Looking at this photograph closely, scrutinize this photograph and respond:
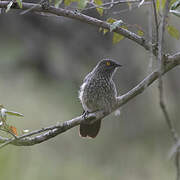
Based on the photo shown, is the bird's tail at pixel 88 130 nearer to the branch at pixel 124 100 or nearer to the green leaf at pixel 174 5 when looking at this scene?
the branch at pixel 124 100

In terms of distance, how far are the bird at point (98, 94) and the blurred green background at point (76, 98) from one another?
8.79ft

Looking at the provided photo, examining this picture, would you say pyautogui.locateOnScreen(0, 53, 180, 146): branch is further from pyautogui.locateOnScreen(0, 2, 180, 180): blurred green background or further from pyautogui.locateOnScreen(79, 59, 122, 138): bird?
pyautogui.locateOnScreen(0, 2, 180, 180): blurred green background

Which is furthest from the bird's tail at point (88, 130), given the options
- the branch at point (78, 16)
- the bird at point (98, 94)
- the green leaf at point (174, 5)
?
the green leaf at point (174, 5)

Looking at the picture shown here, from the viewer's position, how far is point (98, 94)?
4.89 meters

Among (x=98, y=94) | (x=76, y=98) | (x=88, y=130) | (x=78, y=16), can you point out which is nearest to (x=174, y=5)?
(x=78, y=16)

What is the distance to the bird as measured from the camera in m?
4.83

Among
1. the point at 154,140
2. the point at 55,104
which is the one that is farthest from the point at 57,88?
the point at 154,140

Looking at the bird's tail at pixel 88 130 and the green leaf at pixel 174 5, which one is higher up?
the green leaf at pixel 174 5

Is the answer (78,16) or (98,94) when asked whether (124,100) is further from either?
(98,94)

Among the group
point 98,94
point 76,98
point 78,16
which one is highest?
point 78,16

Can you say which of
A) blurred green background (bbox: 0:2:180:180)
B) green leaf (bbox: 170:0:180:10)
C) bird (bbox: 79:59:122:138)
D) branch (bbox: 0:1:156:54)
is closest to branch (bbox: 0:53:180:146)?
branch (bbox: 0:1:156:54)

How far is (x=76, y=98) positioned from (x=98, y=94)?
4.36 m

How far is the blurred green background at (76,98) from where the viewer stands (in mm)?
8305

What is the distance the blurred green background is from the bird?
268cm
